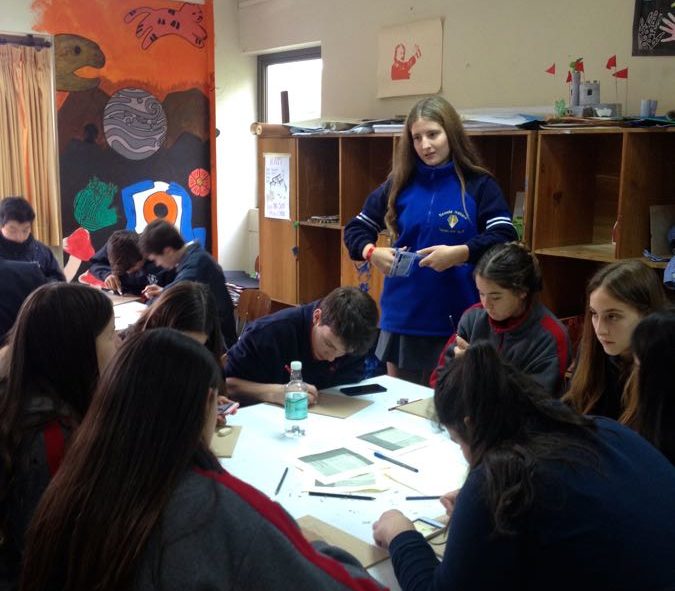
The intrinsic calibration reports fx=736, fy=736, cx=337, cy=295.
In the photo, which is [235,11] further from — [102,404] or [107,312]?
[102,404]

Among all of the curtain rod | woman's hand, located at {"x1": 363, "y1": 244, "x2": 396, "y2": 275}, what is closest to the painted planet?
the curtain rod

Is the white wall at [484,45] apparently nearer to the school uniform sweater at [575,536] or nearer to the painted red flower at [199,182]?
the painted red flower at [199,182]

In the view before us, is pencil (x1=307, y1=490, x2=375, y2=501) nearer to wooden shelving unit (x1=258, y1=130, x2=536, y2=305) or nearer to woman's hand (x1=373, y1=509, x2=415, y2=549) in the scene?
woman's hand (x1=373, y1=509, x2=415, y2=549)

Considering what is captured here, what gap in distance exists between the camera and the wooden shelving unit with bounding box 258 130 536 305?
4.29m

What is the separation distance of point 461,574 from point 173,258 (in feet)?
9.71

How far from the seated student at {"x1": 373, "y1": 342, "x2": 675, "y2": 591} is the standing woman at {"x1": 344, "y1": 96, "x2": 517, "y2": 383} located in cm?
152

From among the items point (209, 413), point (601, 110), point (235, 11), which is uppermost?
point (235, 11)

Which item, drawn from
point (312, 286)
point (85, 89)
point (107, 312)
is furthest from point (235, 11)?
point (107, 312)

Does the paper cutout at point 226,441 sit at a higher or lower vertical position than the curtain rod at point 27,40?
lower

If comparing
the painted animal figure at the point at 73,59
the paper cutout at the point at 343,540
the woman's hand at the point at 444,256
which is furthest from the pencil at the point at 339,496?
the painted animal figure at the point at 73,59

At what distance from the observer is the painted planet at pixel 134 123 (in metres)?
5.16

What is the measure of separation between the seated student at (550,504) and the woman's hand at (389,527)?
222 millimetres

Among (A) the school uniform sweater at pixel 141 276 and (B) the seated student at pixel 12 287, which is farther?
(A) the school uniform sweater at pixel 141 276

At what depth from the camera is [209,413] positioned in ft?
3.60
